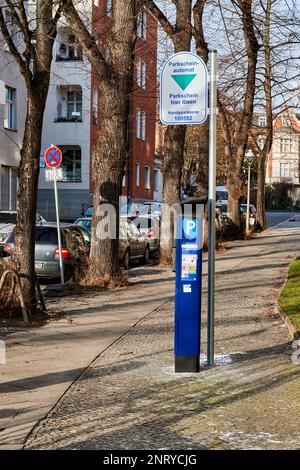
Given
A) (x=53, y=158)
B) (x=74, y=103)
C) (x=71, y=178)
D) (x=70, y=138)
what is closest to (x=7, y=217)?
(x=53, y=158)

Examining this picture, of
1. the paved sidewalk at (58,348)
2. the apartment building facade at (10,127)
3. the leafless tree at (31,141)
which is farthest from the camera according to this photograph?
the apartment building facade at (10,127)

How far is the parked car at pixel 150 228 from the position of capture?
22.8 metres

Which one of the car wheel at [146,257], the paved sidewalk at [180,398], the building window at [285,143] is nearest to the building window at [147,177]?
the building window at [285,143]

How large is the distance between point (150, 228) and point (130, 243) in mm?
3483

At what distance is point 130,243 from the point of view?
66.3ft

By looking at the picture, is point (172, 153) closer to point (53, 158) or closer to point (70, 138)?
point (53, 158)

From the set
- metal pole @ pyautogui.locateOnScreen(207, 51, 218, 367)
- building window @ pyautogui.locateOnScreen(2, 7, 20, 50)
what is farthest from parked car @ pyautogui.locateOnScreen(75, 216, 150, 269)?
metal pole @ pyautogui.locateOnScreen(207, 51, 218, 367)

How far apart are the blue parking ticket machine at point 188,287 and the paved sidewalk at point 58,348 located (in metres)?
1.18

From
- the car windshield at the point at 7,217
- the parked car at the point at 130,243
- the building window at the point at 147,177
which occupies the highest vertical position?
the building window at the point at 147,177

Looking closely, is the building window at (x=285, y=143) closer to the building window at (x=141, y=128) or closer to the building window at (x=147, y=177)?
the building window at (x=141, y=128)

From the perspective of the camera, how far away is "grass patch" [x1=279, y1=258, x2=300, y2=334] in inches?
415
